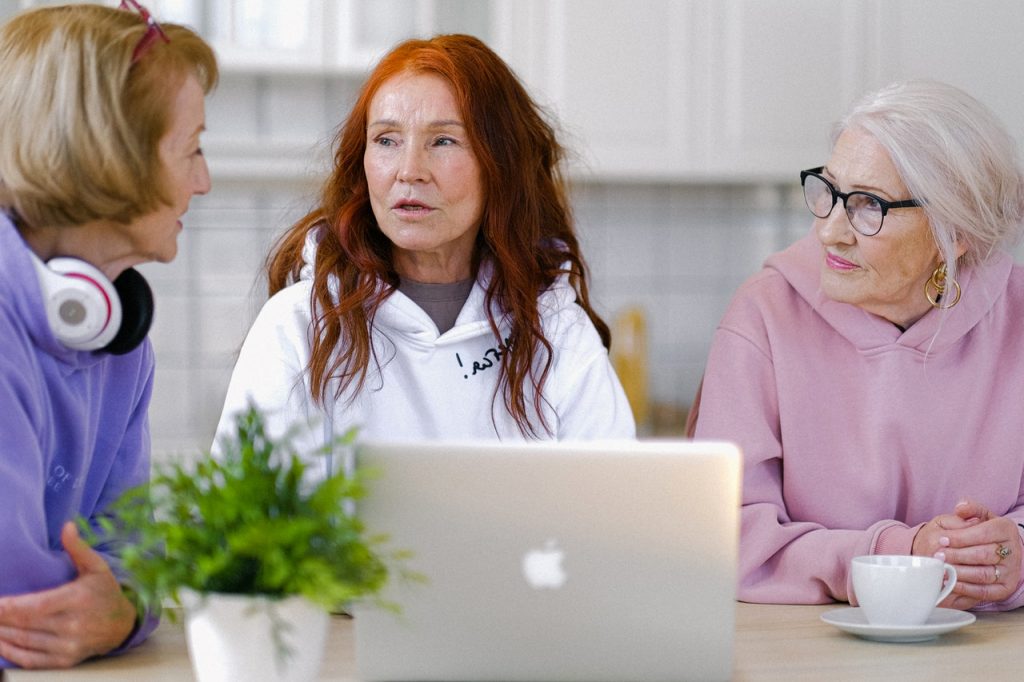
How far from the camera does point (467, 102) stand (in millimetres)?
1796

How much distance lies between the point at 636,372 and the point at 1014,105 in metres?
1.14

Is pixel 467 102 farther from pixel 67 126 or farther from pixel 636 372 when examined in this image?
pixel 636 372

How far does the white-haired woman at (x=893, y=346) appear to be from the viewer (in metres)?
1.79

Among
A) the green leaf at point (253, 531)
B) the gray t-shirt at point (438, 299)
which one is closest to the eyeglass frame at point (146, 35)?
the green leaf at point (253, 531)

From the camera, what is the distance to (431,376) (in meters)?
1.85

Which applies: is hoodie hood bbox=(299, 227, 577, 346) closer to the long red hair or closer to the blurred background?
the long red hair

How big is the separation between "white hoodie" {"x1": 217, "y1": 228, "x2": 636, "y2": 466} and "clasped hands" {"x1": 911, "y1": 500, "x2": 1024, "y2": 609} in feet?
1.56

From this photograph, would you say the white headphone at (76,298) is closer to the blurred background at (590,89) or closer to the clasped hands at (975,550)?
the clasped hands at (975,550)

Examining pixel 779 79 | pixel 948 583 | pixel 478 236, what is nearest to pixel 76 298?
pixel 478 236

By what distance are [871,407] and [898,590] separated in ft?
1.69

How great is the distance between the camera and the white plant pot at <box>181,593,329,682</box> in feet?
A: 3.34

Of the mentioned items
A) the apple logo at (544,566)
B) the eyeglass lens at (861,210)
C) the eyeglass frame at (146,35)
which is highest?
the eyeglass frame at (146,35)

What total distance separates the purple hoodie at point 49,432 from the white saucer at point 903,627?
0.73m


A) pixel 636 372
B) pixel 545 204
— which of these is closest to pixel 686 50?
pixel 636 372
